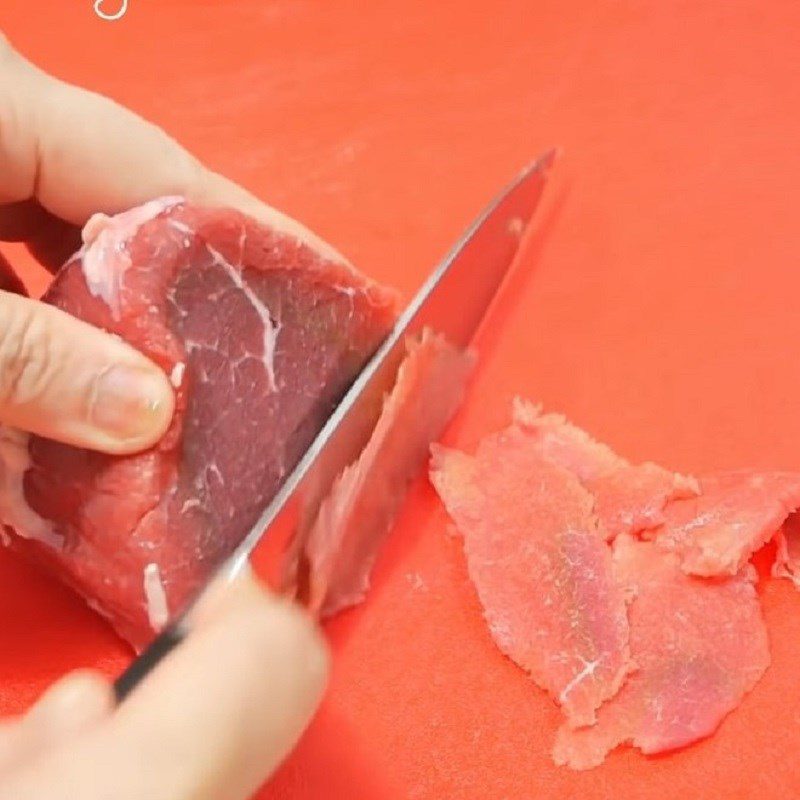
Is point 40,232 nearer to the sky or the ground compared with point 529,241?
nearer to the ground

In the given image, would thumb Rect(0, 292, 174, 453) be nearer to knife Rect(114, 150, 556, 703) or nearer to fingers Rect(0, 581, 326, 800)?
knife Rect(114, 150, 556, 703)

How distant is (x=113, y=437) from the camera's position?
2154mm

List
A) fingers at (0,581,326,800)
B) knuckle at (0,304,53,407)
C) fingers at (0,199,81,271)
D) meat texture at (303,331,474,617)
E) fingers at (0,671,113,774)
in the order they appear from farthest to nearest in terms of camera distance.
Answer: fingers at (0,199,81,271)
meat texture at (303,331,474,617)
knuckle at (0,304,53,407)
fingers at (0,671,113,774)
fingers at (0,581,326,800)

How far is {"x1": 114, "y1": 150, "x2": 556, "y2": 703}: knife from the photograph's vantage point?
6.89 feet

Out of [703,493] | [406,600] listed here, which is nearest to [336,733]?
[406,600]

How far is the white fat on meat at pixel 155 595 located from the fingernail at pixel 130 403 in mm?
288

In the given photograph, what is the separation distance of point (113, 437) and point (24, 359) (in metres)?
0.23

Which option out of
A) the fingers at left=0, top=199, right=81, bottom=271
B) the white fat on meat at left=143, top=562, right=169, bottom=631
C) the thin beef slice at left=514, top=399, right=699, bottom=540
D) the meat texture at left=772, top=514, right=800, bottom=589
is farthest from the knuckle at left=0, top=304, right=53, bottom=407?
the meat texture at left=772, top=514, right=800, bottom=589

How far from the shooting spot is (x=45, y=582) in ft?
8.68

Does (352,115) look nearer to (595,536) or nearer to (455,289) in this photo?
(455,289)

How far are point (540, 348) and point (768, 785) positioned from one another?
1235 mm

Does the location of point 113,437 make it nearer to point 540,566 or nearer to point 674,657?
point 540,566

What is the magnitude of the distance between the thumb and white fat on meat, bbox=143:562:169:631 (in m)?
0.27

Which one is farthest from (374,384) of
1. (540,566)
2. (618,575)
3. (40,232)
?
(40,232)
